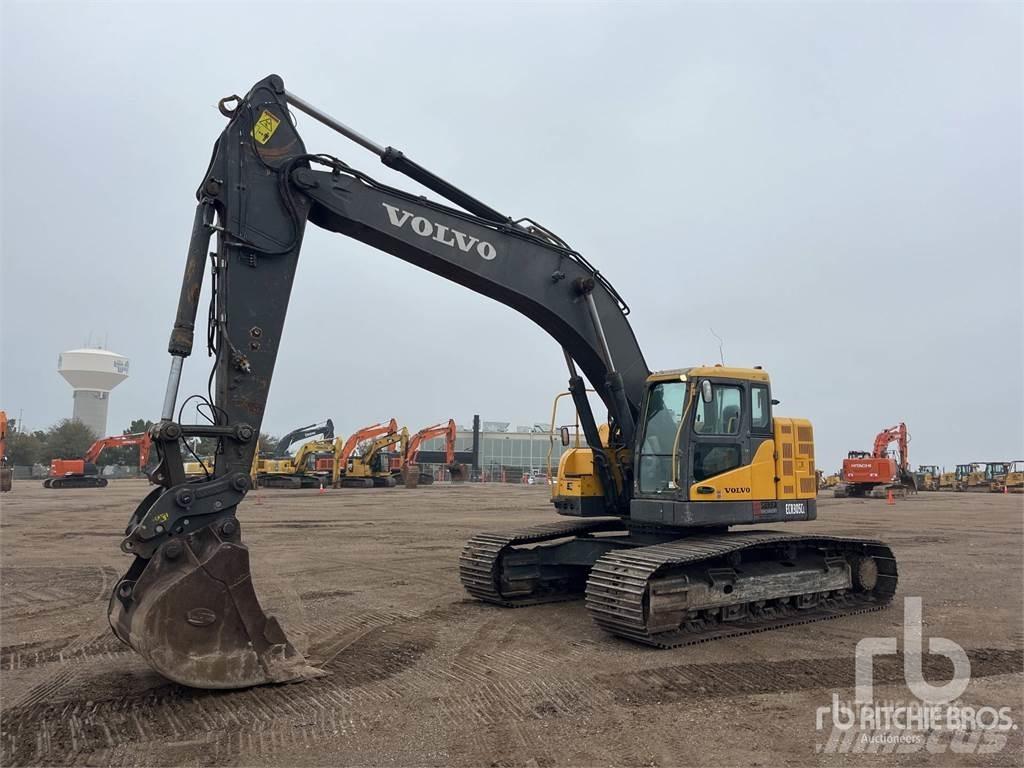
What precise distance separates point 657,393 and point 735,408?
0.96m

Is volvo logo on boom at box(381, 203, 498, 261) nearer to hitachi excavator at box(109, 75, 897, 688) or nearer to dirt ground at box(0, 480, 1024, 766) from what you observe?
hitachi excavator at box(109, 75, 897, 688)

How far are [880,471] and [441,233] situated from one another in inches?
1593

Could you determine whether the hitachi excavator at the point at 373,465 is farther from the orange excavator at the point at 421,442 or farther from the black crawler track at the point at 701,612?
the black crawler track at the point at 701,612

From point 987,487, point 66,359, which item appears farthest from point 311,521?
point 66,359

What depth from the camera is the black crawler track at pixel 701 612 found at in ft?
24.5

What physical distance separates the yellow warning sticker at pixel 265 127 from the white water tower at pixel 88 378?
17050 cm

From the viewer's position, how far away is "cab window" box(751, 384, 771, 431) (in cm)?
907

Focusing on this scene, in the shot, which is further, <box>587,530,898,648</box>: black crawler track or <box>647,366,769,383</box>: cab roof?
<box>647,366,769,383</box>: cab roof

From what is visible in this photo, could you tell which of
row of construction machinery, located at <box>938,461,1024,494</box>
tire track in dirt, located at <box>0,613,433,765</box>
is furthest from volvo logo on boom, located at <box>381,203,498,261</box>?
row of construction machinery, located at <box>938,461,1024,494</box>

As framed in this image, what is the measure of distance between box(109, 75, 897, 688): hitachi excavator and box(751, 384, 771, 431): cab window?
0.09ft

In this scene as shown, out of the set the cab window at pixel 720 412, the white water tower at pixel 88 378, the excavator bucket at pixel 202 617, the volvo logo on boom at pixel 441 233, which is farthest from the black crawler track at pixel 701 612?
the white water tower at pixel 88 378

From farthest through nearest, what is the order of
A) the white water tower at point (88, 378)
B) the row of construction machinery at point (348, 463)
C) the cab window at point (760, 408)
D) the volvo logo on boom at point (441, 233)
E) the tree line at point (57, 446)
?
the white water tower at point (88, 378)
the tree line at point (57, 446)
the row of construction machinery at point (348, 463)
the cab window at point (760, 408)
the volvo logo on boom at point (441, 233)

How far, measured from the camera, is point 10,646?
7250mm

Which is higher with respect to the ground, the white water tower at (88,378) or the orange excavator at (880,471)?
the white water tower at (88,378)
